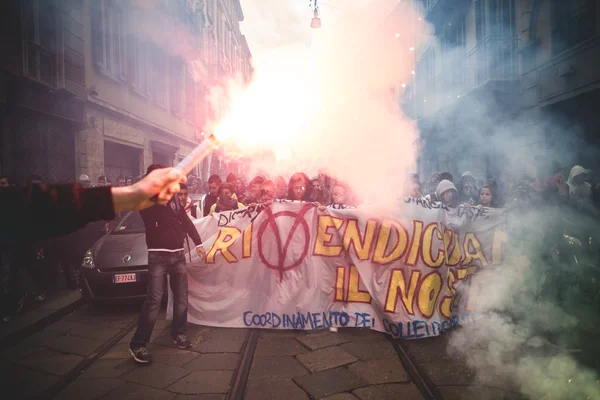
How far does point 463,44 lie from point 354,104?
493cm

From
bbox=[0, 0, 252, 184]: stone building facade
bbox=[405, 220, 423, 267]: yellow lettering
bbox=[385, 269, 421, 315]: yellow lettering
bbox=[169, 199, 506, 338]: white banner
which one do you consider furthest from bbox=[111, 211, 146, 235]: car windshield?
Answer: bbox=[405, 220, 423, 267]: yellow lettering

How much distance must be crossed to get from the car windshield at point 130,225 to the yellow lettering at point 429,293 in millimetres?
4254

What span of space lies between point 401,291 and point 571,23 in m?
9.39

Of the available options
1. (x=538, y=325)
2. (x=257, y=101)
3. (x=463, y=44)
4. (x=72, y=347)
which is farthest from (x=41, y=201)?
(x=463, y=44)

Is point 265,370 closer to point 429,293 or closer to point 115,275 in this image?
point 429,293

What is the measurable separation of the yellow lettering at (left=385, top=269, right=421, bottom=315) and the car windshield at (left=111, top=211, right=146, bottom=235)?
→ 392 cm

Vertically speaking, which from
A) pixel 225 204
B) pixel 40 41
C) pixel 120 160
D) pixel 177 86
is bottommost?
pixel 225 204

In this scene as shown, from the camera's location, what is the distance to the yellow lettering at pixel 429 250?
4219mm

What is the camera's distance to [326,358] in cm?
345

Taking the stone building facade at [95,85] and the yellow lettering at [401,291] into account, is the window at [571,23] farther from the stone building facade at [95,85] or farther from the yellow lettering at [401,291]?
the stone building facade at [95,85]

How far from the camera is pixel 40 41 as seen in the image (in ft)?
27.5

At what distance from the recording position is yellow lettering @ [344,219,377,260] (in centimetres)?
428

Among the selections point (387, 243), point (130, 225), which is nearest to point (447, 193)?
point (387, 243)

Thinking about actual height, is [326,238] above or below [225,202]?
below
